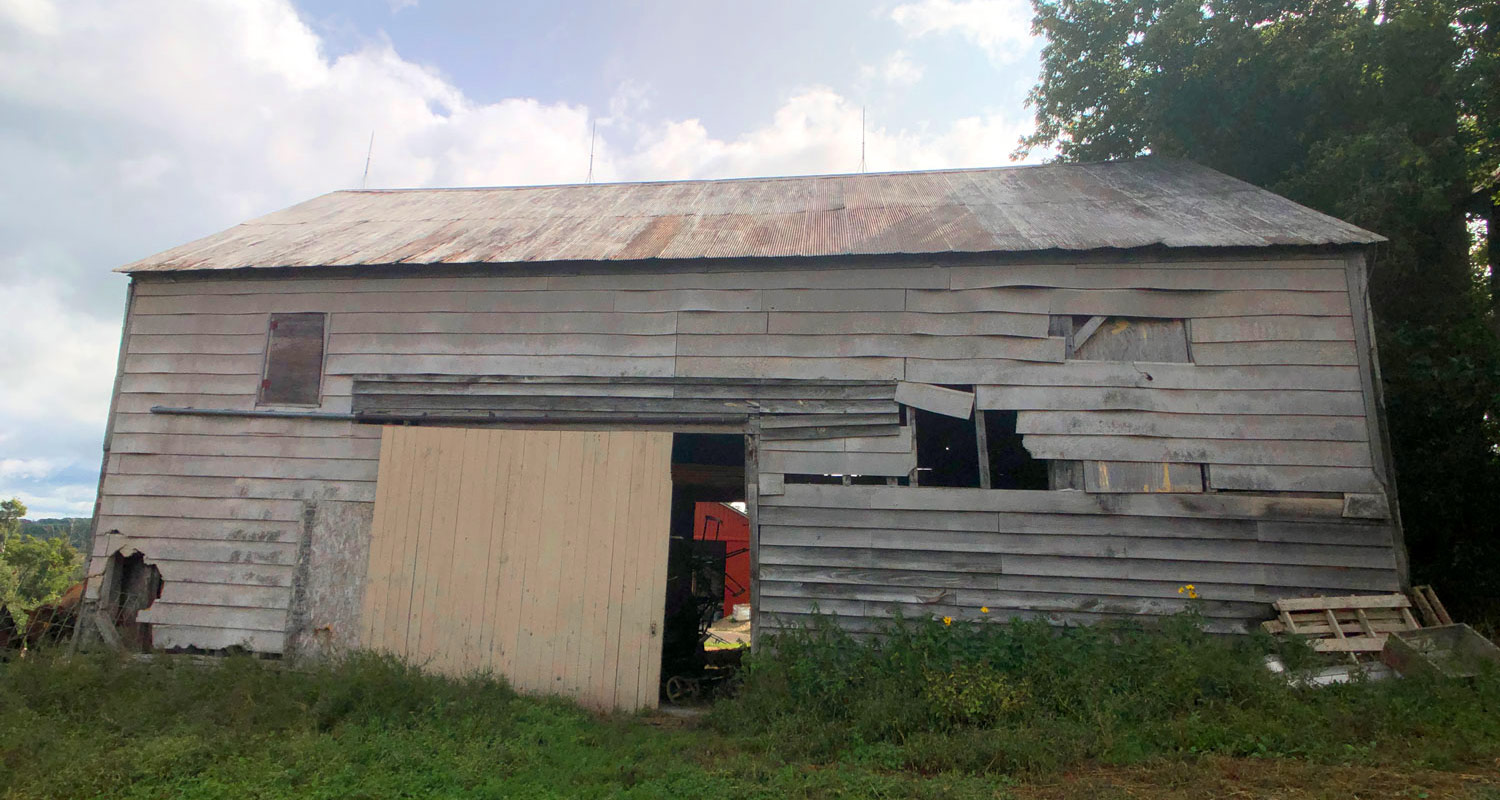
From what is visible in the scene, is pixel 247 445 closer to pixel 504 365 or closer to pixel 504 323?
pixel 504 365

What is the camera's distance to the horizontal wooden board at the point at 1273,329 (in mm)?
7012

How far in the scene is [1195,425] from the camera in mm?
6953

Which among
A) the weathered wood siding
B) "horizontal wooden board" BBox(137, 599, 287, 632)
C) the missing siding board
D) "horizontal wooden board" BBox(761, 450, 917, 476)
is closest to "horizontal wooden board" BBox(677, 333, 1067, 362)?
the weathered wood siding

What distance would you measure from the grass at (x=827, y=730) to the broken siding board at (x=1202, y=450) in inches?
57.3

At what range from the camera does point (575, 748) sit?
5598 mm

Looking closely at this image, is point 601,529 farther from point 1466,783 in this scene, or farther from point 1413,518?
point 1413,518

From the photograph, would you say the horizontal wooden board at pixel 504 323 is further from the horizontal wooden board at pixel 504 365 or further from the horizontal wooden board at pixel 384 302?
the horizontal wooden board at pixel 504 365

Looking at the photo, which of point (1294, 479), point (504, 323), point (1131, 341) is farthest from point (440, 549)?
point (1294, 479)

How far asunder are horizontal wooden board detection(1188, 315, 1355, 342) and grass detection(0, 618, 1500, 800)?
8.37 feet

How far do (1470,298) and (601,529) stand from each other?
11.0 metres

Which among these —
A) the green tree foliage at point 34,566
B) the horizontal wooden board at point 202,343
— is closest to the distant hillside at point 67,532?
the green tree foliage at point 34,566

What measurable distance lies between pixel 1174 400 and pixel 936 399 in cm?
201

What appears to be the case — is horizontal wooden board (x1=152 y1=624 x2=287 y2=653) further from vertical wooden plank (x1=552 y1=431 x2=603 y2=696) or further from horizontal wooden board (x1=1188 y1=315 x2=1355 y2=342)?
horizontal wooden board (x1=1188 y1=315 x2=1355 y2=342)

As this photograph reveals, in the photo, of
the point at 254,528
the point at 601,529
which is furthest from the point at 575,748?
the point at 254,528
